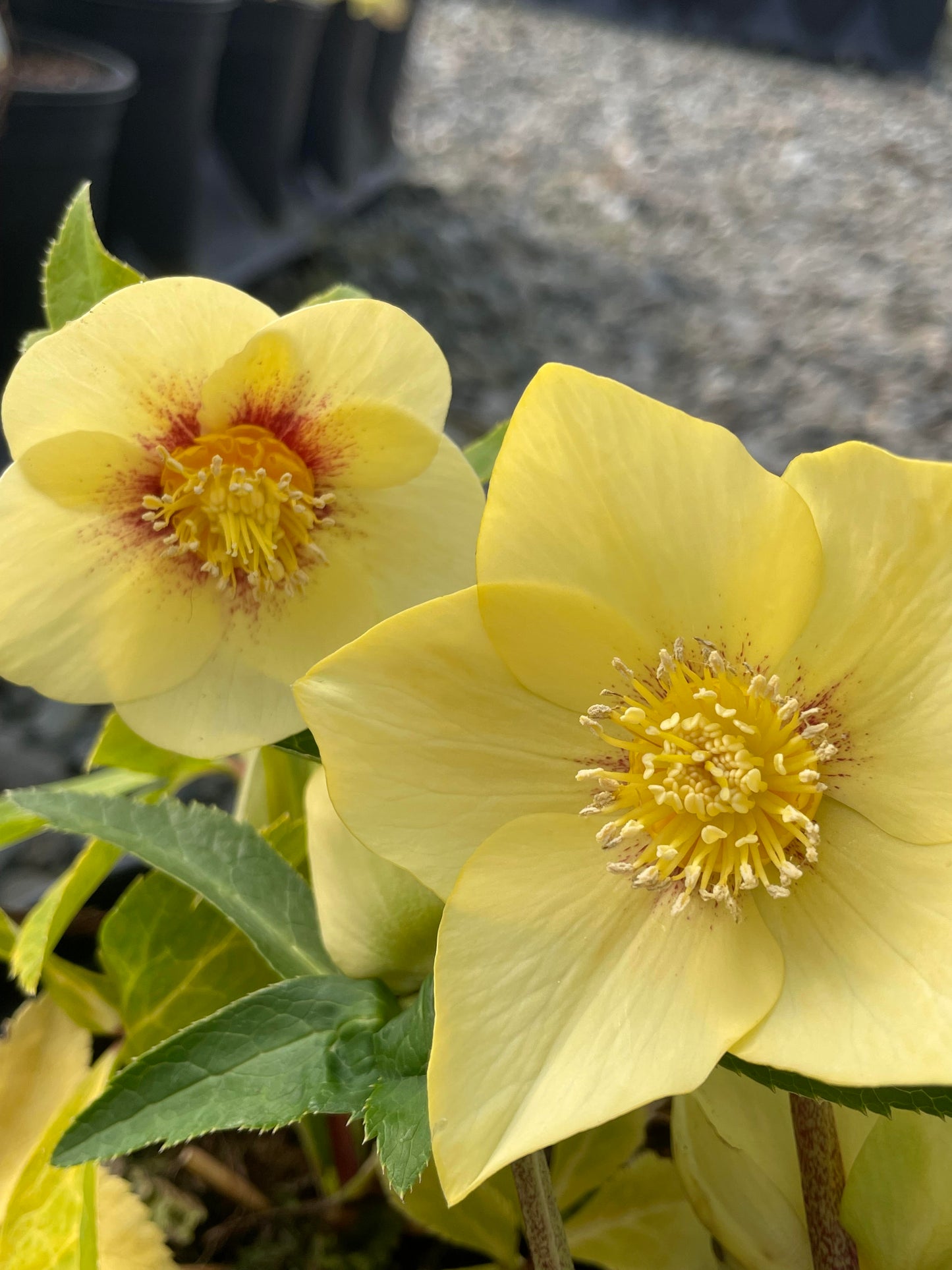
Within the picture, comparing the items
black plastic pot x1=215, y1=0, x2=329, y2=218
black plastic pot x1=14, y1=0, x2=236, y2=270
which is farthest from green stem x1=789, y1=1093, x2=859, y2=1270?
black plastic pot x1=215, y1=0, x2=329, y2=218

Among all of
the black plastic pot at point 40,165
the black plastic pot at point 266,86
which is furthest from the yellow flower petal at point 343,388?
the black plastic pot at point 266,86

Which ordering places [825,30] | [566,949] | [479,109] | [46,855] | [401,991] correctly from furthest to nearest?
1. [825,30]
2. [479,109]
3. [46,855]
4. [401,991]
5. [566,949]

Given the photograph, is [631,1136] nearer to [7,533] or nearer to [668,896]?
[668,896]

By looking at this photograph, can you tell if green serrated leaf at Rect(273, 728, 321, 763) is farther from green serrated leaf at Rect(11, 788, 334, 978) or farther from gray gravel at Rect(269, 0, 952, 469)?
gray gravel at Rect(269, 0, 952, 469)

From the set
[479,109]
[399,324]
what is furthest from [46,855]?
[479,109]

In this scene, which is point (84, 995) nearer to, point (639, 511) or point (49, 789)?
point (49, 789)

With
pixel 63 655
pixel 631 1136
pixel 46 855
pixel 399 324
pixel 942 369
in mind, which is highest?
pixel 399 324

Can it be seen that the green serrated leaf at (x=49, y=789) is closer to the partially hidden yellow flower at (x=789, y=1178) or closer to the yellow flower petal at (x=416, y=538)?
the yellow flower petal at (x=416, y=538)
